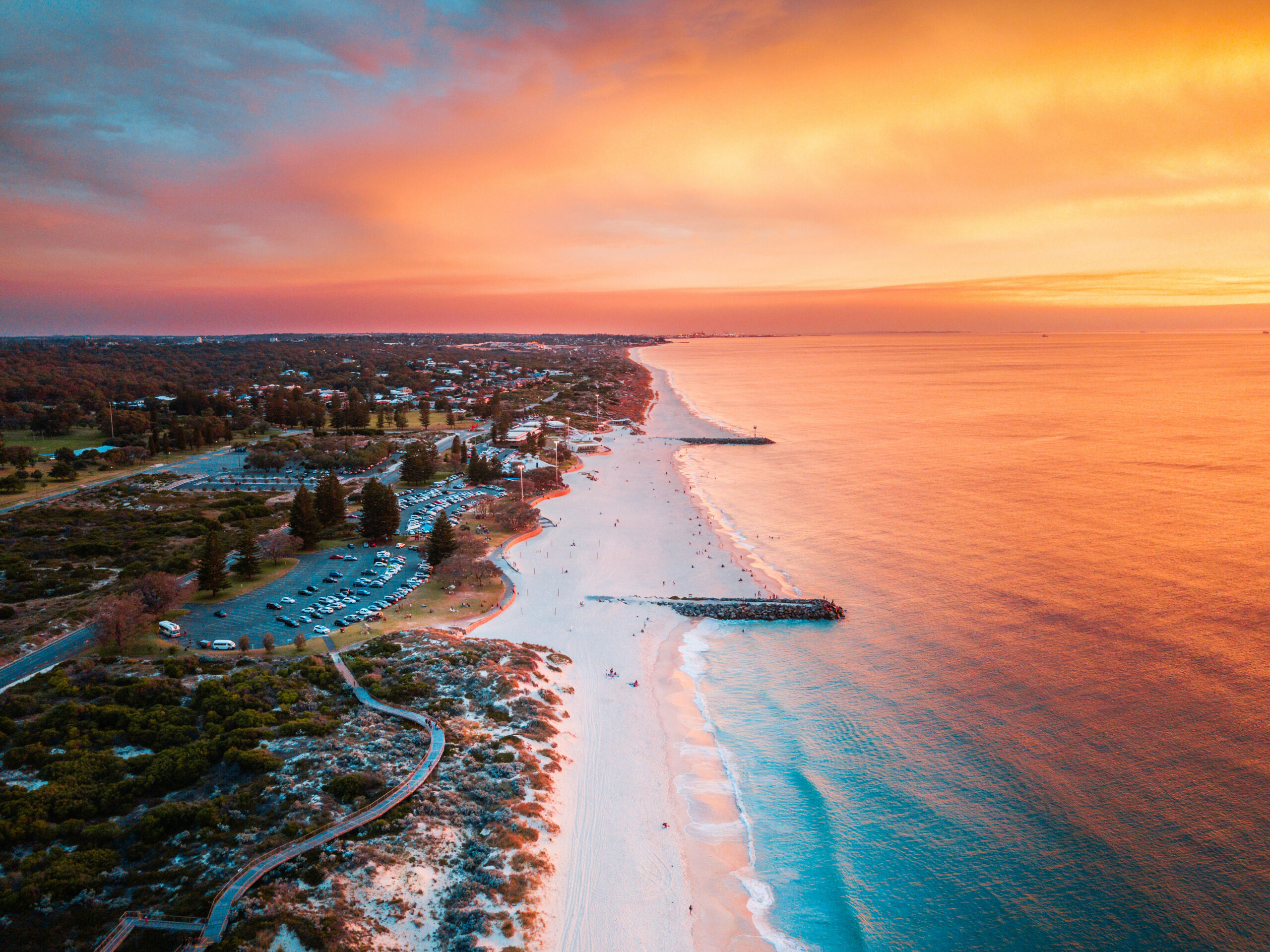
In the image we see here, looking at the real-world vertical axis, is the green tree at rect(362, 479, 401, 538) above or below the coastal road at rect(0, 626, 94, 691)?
above

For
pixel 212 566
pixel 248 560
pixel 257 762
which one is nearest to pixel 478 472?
pixel 248 560

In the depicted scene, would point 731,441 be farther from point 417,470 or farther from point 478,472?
point 417,470

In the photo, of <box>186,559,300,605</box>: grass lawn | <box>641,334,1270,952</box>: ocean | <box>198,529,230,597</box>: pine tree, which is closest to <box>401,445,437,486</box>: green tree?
<box>186,559,300,605</box>: grass lawn

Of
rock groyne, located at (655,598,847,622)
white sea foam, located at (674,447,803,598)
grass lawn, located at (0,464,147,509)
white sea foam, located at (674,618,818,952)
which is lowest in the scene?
white sea foam, located at (674,618,818,952)

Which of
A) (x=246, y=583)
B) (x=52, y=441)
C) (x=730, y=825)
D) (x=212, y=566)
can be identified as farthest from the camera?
(x=52, y=441)

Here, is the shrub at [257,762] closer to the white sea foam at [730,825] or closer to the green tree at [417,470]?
the white sea foam at [730,825]

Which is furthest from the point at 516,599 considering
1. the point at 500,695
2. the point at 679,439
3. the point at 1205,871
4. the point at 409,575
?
the point at 679,439

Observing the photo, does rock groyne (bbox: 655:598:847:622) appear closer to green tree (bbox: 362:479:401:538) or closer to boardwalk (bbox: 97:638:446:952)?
boardwalk (bbox: 97:638:446:952)
